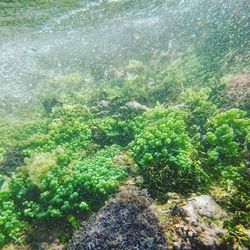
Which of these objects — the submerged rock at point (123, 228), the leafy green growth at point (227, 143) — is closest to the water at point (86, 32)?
the leafy green growth at point (227, 143)

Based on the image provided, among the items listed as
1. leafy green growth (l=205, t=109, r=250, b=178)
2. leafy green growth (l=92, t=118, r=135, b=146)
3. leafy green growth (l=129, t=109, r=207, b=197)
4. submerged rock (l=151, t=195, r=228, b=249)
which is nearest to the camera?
submerged rock (l=151, t=195, r=228, b=249)

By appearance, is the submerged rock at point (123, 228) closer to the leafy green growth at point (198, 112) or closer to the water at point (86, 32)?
the leafy green growth at point (198, 112)

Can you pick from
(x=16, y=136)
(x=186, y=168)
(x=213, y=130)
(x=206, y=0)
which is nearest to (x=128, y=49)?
(x=206, y=0)

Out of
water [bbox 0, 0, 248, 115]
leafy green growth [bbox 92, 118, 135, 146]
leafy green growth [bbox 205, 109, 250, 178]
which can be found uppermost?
water [bbox 0, 0, 248, 115]

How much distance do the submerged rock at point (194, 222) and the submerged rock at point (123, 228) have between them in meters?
0.29

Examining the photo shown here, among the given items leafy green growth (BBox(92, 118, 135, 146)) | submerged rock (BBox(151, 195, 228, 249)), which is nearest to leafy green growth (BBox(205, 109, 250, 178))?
submerged rock (BBox(151, 195, 228, 249))

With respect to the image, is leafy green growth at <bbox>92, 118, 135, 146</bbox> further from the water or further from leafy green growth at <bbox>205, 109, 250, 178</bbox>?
the water

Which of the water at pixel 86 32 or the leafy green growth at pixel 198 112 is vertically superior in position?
the water at pixel 86 32

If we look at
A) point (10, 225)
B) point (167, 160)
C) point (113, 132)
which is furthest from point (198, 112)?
point (10, 225)

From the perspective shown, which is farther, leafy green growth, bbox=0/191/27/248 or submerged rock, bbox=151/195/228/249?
leafy green growth, bbox=0/191/27/248

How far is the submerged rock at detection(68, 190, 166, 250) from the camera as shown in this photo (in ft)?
16.5

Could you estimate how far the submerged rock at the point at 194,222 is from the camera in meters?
5.19

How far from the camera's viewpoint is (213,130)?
8398mm

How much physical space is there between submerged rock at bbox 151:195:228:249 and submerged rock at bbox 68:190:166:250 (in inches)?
11.5
